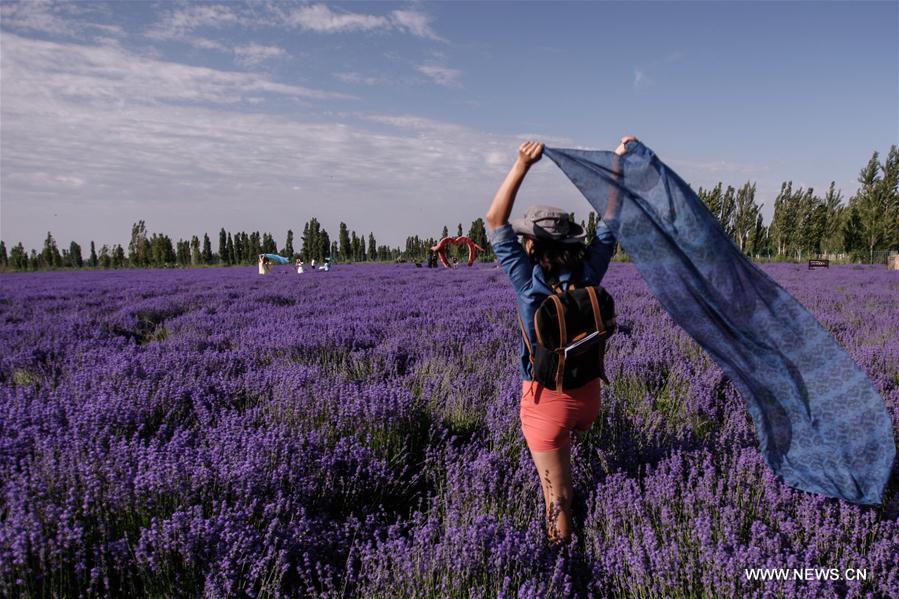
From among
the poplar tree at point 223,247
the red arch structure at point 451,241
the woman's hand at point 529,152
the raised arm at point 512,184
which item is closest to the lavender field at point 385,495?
the raised arm at point 512,184

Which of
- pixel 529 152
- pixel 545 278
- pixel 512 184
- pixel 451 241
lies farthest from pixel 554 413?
pixel 451 241

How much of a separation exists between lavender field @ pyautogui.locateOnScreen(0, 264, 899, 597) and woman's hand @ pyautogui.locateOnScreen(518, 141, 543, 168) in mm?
1357

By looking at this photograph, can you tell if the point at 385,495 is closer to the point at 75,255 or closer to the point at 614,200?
the point at 614,200

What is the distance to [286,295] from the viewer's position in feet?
34.6

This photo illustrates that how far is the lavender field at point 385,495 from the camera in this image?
1579 millimetres

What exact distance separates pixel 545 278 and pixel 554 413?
1.81 ft

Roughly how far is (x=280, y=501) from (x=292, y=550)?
18cm

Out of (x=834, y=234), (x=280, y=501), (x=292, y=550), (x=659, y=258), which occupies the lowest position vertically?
(x=292, y=550)

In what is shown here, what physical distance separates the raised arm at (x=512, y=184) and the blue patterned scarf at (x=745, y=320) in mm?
169

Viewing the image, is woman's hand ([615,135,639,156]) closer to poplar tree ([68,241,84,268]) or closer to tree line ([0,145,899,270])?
tree line ([0,145,899,270])

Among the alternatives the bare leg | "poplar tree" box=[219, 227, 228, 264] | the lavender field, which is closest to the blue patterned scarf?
the lavender field

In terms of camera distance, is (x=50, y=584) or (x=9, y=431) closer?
(x=50, y=584)

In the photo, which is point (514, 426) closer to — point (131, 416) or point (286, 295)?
point (131, 416)

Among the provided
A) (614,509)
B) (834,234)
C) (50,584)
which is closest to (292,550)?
(50,584)
